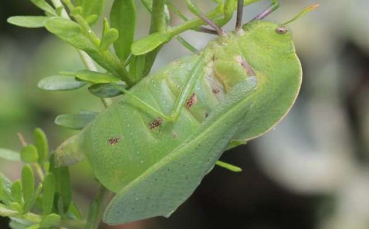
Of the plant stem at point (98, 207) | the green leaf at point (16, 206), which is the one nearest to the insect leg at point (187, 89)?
the plant stem at point (98, 207)

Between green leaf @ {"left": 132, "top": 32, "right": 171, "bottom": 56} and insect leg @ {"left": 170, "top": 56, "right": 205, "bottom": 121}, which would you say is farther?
insect leg @ {"left": 170, "top": 56, "right": 205, "bottom": 121}

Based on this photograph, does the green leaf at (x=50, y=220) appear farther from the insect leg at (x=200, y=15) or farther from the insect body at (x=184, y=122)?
the insect leg at (x=200, y=15)

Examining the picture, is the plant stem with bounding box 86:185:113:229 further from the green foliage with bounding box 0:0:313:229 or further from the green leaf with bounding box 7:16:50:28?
→ the green leaf with bounding box 7:16:50:28

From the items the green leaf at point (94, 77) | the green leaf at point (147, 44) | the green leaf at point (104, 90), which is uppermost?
the green leaf at point (147, 44)

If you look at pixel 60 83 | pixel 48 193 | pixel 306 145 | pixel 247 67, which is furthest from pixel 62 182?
pixel 306 145

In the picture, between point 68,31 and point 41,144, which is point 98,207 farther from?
point 68,31

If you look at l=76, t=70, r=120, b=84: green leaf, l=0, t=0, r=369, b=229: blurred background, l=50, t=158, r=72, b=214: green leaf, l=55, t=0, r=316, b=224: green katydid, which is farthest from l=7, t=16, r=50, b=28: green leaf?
l=0, t=0, r=369, b=229: blurred background
